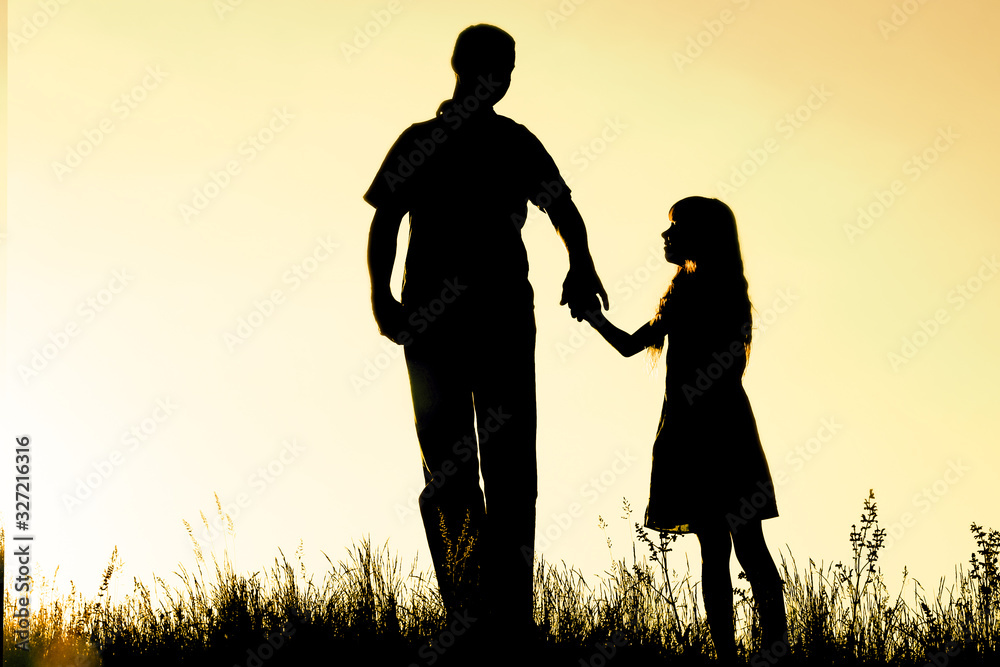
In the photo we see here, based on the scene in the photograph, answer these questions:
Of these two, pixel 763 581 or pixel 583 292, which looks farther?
pixel 583 292

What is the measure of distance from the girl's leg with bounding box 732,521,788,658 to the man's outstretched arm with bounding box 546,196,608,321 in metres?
1.31

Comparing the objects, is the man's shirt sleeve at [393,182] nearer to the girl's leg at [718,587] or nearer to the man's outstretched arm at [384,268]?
the man's outstretched arm at [384,268]

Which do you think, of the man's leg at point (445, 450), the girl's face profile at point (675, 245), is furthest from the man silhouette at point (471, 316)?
the girl's face profile at point (675, 245)

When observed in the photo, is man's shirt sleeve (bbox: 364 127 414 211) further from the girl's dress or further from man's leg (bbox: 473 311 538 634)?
the girl's dress

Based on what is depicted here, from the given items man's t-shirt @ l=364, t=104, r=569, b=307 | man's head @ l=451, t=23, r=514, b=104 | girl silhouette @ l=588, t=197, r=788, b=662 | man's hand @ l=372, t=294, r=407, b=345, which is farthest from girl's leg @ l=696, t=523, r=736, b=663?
man's head @ l=451, t=23, r=514, b=104

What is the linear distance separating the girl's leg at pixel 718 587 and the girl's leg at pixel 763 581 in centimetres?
8

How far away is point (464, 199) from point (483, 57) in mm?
684

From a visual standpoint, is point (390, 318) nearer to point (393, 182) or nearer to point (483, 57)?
point (393, 182)

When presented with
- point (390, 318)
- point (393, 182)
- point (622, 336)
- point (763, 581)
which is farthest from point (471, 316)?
Answer: point (763, 581)

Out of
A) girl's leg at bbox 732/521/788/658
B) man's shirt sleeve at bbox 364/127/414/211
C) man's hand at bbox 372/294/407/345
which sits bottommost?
girl's leg at bbox 732/521/788/658

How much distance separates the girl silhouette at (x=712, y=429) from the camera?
4.96 meters

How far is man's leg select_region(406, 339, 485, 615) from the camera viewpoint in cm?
496

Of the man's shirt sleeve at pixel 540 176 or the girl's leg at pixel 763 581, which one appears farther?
the man's shirt sleeve at pixel 540 176

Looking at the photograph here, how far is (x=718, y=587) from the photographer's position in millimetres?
4914
